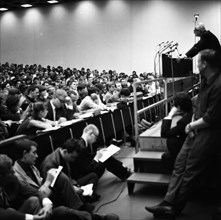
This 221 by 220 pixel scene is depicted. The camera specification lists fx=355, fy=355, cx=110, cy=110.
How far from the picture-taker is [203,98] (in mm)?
3271

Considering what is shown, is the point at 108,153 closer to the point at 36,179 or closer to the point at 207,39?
the point at 36,179

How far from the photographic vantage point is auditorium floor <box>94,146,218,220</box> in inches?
146

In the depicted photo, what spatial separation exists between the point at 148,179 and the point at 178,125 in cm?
82

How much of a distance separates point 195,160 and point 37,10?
20552 millimetres

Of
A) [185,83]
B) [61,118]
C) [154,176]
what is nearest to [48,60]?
[185,83]

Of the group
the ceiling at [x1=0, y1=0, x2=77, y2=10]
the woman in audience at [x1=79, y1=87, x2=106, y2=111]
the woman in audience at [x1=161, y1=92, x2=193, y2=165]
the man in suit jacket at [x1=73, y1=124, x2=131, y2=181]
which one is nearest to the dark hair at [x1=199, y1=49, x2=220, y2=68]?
the woman in audience at [x1=161, y1=92, x2=193, y2=165]

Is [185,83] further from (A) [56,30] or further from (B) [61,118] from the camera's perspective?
(A) [56,30]

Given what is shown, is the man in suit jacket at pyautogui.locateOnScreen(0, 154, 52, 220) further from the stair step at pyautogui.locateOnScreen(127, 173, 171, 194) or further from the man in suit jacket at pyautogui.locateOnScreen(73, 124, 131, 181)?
the stair step at pyautogui.locateOnScreen(127, 173, 171, 194)

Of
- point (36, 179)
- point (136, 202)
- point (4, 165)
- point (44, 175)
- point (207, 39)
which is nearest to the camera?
point (4, 165)

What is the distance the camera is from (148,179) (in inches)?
166

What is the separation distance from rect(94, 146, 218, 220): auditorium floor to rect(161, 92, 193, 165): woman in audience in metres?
0.59

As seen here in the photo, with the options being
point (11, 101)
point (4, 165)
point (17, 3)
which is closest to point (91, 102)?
point (11, 101)

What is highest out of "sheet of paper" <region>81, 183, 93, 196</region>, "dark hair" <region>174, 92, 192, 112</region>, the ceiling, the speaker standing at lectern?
the ceiling

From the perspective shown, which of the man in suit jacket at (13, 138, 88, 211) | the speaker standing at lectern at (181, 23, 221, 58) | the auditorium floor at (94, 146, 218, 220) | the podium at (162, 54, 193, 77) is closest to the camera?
the man in suit jacket at (13, 138, 88, 211)
